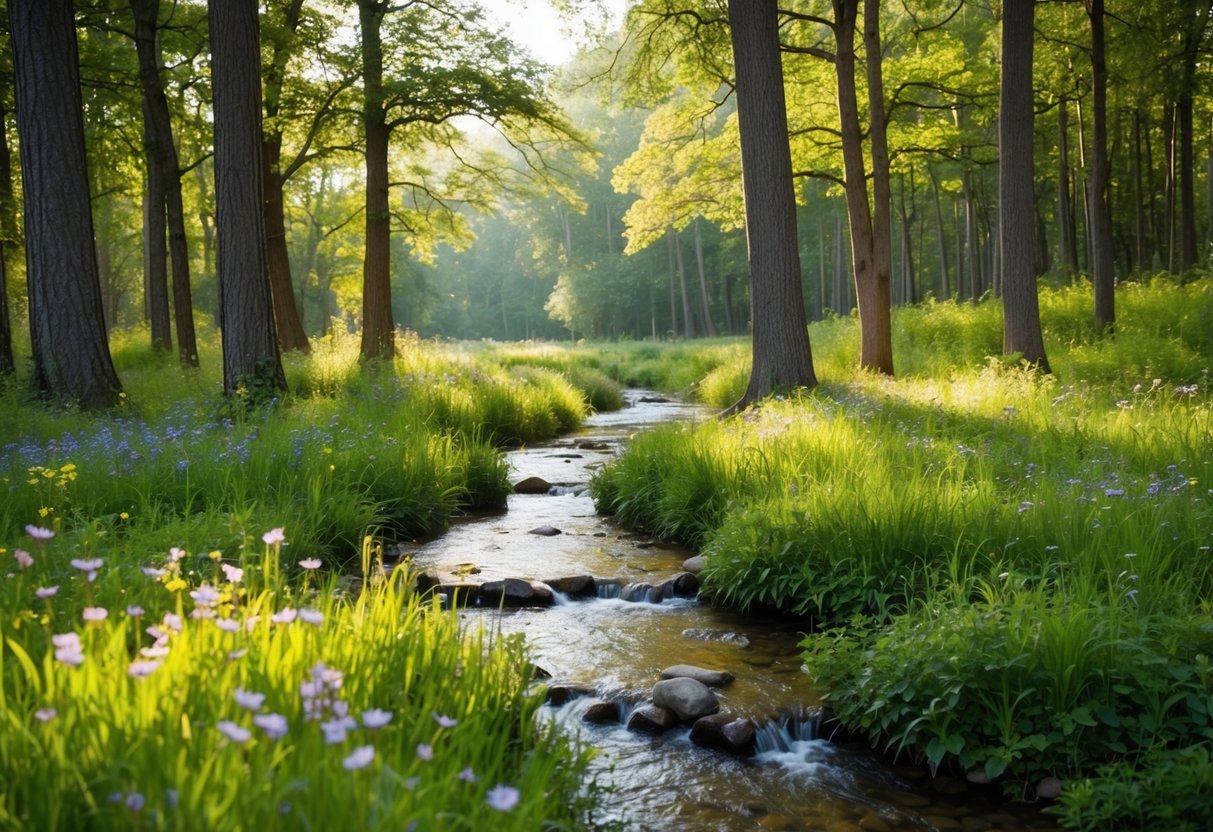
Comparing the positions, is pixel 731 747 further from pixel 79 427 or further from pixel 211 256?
pixel 211 256

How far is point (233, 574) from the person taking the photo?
2574 millimetres

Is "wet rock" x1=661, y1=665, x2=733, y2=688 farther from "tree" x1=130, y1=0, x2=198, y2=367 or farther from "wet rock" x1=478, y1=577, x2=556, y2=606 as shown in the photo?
"tree" x1=130, y1=0, x2=198, y2=367

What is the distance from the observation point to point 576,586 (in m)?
6.21

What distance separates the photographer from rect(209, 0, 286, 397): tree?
931 centimetres

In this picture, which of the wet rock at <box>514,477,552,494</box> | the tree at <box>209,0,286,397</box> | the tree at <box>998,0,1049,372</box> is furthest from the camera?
the tree at <box>998,0,1049,372</box>

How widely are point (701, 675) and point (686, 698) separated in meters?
0.38

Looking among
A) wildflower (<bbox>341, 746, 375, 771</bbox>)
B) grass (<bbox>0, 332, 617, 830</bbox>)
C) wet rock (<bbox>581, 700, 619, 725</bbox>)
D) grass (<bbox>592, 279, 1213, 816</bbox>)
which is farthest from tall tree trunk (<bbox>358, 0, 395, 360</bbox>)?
wildflower (<bbox>341, 746, 375, 771</bbox>)

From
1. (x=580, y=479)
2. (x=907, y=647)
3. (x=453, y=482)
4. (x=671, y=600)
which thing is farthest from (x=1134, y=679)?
(x=580, y=479)

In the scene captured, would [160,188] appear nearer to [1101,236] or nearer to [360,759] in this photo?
[360,759]

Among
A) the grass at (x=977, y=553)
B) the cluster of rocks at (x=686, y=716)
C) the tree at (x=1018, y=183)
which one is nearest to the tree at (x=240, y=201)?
the grass at (x=977, y=553)

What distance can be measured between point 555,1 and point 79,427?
907cm

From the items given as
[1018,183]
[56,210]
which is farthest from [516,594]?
[1018,183]

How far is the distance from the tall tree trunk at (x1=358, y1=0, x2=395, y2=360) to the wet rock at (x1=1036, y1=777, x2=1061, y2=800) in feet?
44.3

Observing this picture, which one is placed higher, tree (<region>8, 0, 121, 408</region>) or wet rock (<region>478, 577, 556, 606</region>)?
tree (<region>8, 0, 121, 408</region>)
